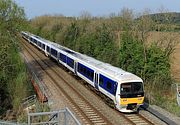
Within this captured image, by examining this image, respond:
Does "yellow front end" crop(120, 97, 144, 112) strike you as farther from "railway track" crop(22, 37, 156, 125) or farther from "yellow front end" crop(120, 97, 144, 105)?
"railway track" crop(22, 37, 156, 125)

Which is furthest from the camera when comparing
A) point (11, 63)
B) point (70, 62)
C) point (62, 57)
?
point (62, 57)

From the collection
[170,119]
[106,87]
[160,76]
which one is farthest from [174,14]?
[170,119]

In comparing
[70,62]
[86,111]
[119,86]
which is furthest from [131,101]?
[70,62]

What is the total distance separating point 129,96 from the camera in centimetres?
2072

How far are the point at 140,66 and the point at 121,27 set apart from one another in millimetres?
13314

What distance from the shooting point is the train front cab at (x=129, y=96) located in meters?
20.6

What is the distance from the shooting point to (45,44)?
53.7 metres

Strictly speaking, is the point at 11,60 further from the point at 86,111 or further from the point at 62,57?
the point at 86,111

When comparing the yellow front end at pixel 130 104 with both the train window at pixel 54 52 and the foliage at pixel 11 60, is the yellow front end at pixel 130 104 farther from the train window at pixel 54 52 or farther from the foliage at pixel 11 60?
the train window at pixel 54 52

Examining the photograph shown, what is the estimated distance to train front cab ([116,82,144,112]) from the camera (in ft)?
67.6

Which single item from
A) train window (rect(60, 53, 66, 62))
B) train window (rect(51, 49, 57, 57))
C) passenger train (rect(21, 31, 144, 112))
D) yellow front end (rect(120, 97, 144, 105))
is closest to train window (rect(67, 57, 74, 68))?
train window (rect(60, 53, 66, 62))

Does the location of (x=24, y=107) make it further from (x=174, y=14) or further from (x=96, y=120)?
(x=174, y=14)

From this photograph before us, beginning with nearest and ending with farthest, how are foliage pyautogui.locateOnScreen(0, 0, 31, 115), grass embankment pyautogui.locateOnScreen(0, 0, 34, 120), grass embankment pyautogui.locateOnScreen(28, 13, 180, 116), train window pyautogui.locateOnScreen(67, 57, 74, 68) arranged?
1. grass embankment pyautogui.locateOnScreen(28, 13, 180, 116)
2. grass embankment pyautogui.locateOnScreen(0, 0, 34, 120)
3. foliage pyautogui.locateOnScreen(0, 0, 31, 115)
4. train window pyautogui.locateOnScreen(67, 57, 74, 68)

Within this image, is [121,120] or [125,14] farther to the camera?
[125,14]
